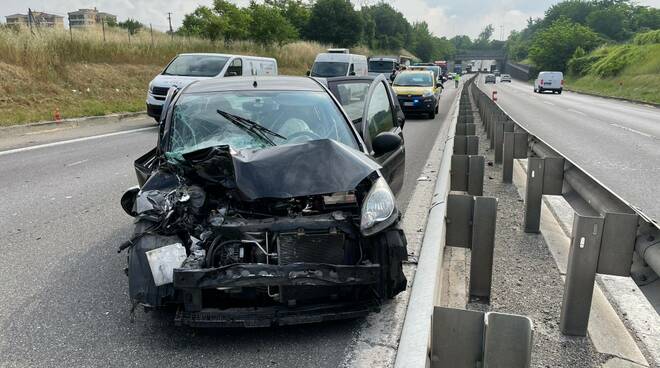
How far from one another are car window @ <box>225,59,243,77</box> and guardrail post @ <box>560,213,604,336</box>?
15.6m

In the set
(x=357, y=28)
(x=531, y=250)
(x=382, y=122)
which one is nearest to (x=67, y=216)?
(x=382, y=122)

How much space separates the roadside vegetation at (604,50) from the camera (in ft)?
159

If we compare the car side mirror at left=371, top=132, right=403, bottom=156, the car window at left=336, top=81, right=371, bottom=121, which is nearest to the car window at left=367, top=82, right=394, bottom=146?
the car window at left=336, top=81, right=371, bottom=121

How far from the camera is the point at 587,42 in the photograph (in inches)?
3632

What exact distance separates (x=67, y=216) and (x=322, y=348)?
14.2 feet

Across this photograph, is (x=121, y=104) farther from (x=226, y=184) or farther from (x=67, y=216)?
(x=226, y=184)

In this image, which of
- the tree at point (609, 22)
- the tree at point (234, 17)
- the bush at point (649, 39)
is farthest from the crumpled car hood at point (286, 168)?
the tree at point (609, 22)

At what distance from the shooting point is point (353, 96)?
6.29m

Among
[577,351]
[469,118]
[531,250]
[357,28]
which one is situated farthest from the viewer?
[357,28]

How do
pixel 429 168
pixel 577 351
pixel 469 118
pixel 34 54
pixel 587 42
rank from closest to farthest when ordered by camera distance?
pixel 577 351, pixel 429 168, pixel 469 118, pixel 34 54, pixel 587 42

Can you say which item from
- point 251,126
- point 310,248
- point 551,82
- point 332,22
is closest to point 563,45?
point 332,22

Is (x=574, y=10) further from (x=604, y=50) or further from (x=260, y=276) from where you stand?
(x=260, y=276)

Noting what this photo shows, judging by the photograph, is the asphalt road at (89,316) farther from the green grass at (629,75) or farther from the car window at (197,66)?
the green grass at (629,75)

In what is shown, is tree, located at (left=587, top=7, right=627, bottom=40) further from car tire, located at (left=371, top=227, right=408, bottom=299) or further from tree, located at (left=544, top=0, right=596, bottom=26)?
car tire, located at (left=371, top=227, right=408, bottom=299)
